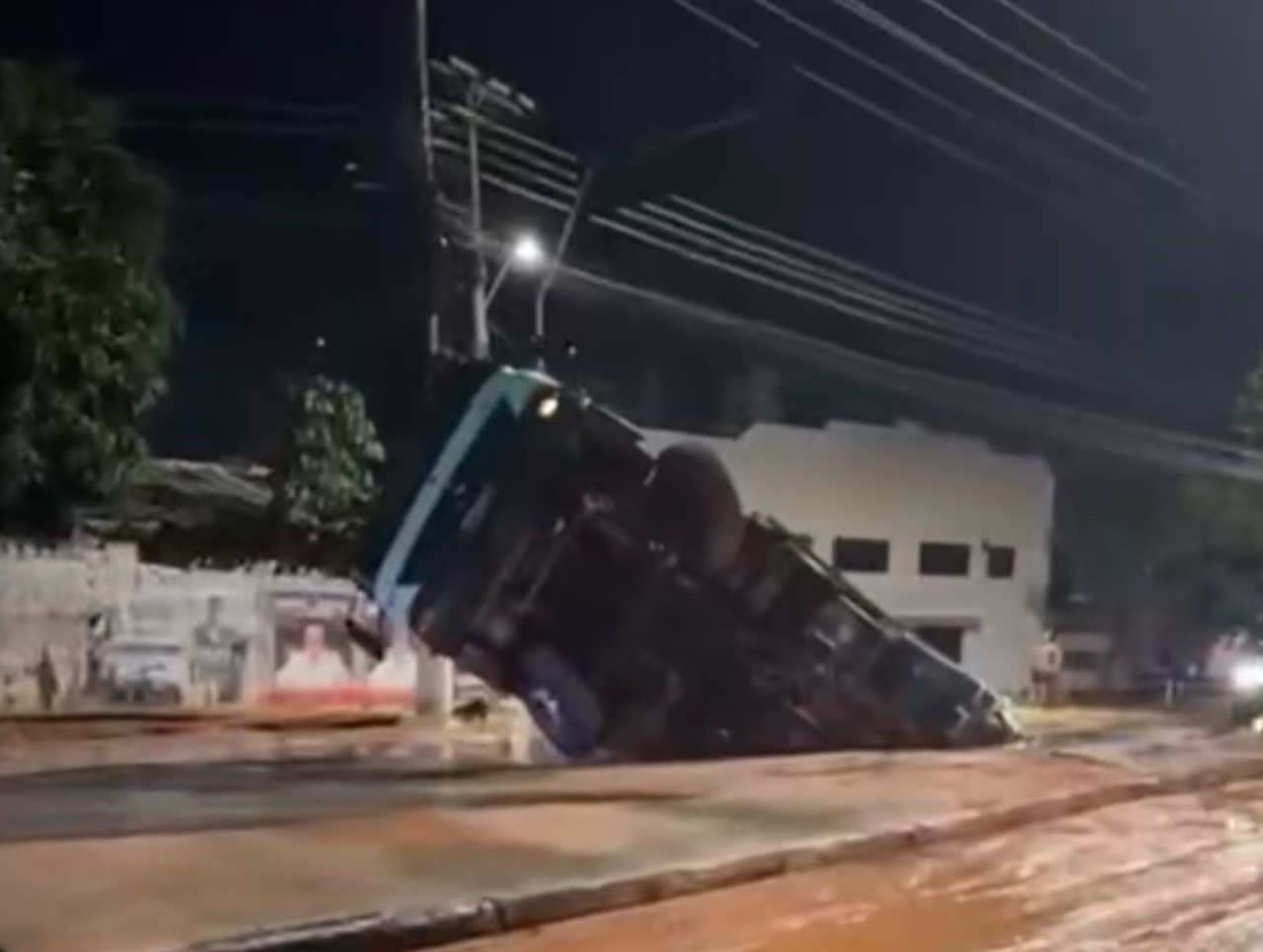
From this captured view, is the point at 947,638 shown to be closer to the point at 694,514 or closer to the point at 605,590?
the point at 694,514

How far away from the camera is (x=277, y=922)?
301 inches

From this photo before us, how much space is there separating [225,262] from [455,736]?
10.1 meters

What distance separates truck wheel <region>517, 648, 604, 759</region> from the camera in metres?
20.8

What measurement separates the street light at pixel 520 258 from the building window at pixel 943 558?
39.6 ft

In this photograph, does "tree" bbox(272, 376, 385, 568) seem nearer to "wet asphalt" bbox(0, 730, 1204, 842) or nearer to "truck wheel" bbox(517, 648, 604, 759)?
"truck wheel" bbox(517, 648, 604, 759)

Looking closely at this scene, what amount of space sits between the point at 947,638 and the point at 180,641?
52.8 ft

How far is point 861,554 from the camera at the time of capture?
32.8 m

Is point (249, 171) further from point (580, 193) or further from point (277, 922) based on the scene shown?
point (277, 922)

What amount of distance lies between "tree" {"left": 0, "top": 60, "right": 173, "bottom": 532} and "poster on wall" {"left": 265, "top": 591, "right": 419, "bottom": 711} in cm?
370

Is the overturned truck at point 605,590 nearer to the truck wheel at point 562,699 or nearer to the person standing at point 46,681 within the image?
the truck wheel at point 562,699

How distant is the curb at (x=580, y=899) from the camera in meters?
7.57

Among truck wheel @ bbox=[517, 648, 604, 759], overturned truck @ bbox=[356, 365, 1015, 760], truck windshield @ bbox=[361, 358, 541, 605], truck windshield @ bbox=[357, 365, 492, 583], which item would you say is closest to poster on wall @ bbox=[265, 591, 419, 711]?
truck windshield @ bbox=[357, 365, 492, 583]

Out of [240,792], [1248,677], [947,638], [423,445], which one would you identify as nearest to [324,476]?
[423,445]

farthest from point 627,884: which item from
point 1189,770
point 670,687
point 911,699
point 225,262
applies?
point 225,262
